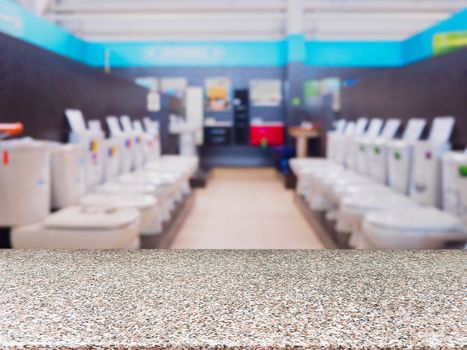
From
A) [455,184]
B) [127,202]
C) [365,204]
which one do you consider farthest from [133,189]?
[455,184]

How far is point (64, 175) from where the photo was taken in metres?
3.32

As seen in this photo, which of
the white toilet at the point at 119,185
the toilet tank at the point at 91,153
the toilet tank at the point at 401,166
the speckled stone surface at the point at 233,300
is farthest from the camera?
the toilet tank at the point at 401,166

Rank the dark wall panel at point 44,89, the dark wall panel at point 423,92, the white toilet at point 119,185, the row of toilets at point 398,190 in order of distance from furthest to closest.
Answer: the dark wall panel at point 423,92 → the white toilet at point 119,185 → the dark wall panel at point 44,89 → the row of toilets at point 398,190

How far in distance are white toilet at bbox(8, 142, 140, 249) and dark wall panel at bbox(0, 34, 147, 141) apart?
50cm

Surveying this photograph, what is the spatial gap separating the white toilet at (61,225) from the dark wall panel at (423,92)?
2.61 meters

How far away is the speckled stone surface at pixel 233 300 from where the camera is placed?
2.39 feet

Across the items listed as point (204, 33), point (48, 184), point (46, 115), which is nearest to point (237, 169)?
point (204, 33)

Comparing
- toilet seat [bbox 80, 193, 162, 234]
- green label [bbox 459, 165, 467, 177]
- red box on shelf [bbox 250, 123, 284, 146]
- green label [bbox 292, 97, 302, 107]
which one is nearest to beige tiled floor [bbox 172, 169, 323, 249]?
toilet seat [bbox 80, 193, 162, 234]

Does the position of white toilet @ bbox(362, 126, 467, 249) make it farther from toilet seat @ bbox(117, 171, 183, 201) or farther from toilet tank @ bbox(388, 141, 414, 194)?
toilet seat @ bbox(117, 171, 183, 201)

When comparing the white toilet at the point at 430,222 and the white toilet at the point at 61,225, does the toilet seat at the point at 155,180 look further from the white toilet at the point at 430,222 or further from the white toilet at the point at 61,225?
the white toilet at the point at 430,222

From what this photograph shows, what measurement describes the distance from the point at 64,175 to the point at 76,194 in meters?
0.22

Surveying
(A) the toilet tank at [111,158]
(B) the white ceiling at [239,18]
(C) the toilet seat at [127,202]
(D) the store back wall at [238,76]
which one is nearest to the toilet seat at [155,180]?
(A) the toilet tank at [111,158]

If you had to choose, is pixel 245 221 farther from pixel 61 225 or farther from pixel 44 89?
pixel 61 225

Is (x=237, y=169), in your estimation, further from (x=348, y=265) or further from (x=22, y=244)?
(x=348, y=265)
